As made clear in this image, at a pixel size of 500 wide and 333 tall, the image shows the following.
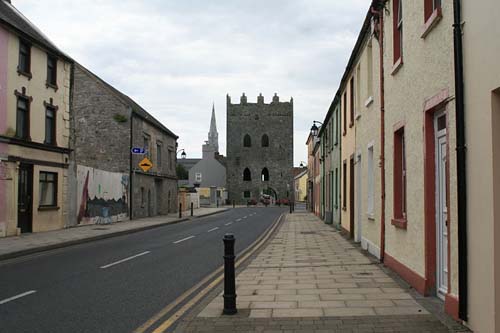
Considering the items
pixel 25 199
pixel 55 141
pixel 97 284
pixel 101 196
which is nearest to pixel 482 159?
pixel 97 284

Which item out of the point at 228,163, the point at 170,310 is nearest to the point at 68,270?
the point at 170,310

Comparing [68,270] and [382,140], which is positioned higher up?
[382,140]

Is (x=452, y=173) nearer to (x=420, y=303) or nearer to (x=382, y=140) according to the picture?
(x=420, y=303)

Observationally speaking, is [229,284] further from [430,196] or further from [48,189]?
[48,189]

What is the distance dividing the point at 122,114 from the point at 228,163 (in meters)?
57.3

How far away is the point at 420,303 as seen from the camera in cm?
743

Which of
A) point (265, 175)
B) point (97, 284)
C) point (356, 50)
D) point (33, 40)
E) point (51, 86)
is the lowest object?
point (97, 284)

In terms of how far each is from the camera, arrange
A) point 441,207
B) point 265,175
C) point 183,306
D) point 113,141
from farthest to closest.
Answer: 1. point 265,175
2. point 113,141
3. point 183,306
4. point 441,207

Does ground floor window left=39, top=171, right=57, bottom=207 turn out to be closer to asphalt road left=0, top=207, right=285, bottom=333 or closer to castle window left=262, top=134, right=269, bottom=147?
asphalt road left=0, top=207, right=285, bottom=333

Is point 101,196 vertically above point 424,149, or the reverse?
point 424,149

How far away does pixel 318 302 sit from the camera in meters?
7.73

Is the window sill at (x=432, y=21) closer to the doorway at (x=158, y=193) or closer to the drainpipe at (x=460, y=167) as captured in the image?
the drainpipe at (x=460, y=167)

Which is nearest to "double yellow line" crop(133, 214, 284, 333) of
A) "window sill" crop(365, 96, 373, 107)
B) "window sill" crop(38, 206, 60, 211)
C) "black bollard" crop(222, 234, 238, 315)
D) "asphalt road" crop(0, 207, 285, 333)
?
"asphalt road" crop(0, 207, 285, 333)

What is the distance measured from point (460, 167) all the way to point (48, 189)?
20780 mm
